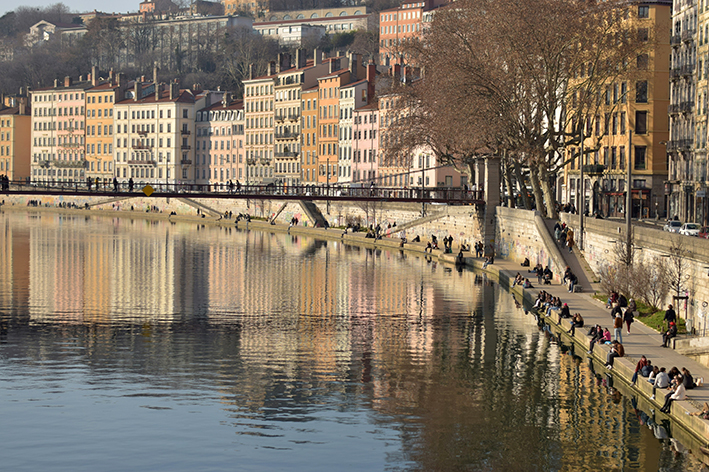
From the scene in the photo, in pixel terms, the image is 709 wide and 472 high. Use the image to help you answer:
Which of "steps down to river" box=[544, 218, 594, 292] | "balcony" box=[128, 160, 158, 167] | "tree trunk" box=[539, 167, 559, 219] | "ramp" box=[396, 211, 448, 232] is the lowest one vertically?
"steps down to river" box=[544, 218, 594, 292]

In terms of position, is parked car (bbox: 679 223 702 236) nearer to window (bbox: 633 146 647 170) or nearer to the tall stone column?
the tall stone column

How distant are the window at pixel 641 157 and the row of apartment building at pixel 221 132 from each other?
31.9m

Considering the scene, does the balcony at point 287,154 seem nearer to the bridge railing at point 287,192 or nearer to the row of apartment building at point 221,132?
the row of apartment building at point 221,132

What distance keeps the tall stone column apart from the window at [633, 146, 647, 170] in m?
12.2

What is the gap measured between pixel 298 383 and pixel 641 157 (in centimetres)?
5511

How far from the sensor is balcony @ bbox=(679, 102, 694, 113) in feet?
255

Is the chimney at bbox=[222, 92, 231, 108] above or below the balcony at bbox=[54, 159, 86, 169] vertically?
above

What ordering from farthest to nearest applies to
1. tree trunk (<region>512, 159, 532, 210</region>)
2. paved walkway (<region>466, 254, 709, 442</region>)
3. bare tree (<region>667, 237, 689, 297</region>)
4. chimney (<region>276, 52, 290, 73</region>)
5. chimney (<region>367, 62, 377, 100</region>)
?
1. chimney (<region>276, 52, 290, 73</region>)
2. chimney (<region>367, 62, 377, 100</region>)
3. tree trunk (<region>512, 159, 532, 210</region>)
4. bare tree (<region>667, 237, 689, 297</region>)
5. paved walkway (<region>466, 254, 709, 442</region>)

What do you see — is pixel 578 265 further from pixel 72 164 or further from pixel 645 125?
pixel 72 164

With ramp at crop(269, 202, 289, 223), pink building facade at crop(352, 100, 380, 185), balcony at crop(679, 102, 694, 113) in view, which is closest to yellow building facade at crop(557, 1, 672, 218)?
balcony at crop(679, 102, 694, 113)

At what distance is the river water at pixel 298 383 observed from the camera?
30.8 m

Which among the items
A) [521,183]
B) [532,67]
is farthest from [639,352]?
[521,183]

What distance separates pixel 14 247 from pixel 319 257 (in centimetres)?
2764

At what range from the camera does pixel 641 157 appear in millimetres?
86938
